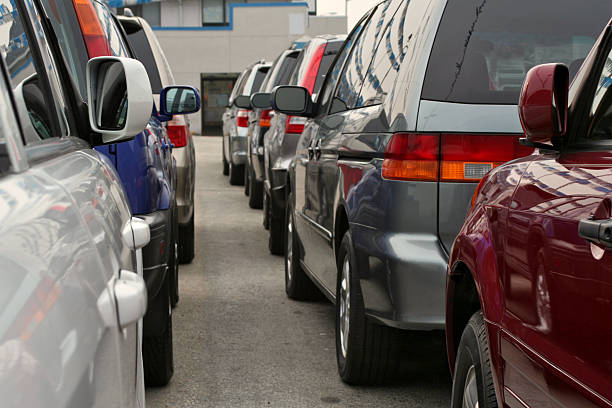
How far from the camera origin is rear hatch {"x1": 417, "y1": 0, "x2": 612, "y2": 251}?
3.89m

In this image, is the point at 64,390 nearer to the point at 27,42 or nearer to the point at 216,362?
the point at 27,42

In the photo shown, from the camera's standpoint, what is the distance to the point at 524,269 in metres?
2.35

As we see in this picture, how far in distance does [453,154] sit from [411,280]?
0.53m

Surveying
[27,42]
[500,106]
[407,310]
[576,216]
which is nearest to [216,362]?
[407,310]

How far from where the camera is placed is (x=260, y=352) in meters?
5.59

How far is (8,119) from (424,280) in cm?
261

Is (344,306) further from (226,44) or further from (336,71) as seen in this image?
(226,44)

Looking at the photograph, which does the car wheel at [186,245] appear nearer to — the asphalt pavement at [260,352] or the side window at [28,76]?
the asphalt pavement at [260,352]

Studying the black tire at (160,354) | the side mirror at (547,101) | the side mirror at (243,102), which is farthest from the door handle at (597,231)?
the side mirror at (243,102)

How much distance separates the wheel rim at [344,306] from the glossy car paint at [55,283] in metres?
2.54

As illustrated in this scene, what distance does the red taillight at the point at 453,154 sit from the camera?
12.7 ft

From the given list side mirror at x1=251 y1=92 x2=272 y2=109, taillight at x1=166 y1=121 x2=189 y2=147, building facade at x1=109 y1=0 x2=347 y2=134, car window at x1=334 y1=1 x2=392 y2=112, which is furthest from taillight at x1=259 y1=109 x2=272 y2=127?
building facade at x1=109 y1=0 x2=347 y2=134

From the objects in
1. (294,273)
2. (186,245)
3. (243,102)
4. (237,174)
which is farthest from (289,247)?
(237,174)

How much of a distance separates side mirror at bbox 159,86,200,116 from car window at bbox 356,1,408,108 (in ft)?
5.19
